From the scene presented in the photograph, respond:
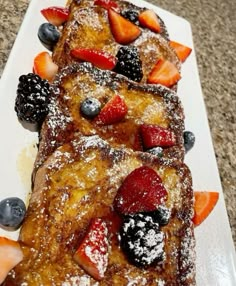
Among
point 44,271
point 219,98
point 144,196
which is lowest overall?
point 219,98

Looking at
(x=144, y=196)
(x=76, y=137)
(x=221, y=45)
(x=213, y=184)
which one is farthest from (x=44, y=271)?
(x=221, y=45)

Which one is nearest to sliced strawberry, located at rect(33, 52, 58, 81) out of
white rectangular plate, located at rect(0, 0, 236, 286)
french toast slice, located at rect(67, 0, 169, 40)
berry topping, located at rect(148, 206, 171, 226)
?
white rectangular plate, located at rect(0, 0, 236, 286)

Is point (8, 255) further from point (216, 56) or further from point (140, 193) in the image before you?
point (216, 56)

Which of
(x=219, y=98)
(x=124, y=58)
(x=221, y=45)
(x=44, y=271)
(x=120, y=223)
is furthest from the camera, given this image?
(x=221, y=45)

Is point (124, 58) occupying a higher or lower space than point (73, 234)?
higher

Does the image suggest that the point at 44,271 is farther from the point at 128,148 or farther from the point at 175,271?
the point at 128,148

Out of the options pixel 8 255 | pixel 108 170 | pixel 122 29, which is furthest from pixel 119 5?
pixel 8 255
